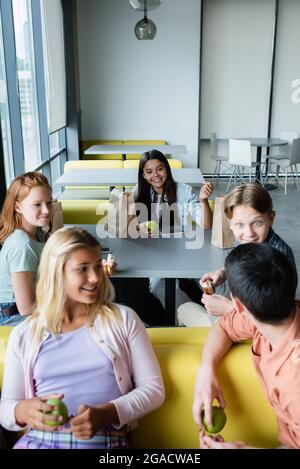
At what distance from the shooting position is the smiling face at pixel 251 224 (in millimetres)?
1906

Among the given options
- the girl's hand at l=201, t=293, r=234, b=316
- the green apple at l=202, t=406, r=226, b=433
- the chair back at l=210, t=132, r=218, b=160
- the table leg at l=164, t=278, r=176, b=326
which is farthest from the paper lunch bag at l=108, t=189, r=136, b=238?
the chair back at l=210, t=132, r=218, b=160

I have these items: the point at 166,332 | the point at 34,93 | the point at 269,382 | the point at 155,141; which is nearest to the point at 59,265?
the point at 166,332

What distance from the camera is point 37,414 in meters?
1.15

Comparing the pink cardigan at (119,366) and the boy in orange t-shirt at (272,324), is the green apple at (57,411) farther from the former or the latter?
the boy in orange t-shirt at (272,324)

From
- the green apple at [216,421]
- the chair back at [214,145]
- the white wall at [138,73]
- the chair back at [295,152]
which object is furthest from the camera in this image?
the chair back at [214,145]

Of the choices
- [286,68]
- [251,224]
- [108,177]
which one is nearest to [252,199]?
[251,224]

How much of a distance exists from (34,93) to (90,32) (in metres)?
2.69

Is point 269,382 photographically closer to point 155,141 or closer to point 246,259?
point 246,259

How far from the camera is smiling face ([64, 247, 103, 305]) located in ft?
4.35

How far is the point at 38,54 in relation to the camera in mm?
5207

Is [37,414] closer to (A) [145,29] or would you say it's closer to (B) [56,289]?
(B) [56,289]

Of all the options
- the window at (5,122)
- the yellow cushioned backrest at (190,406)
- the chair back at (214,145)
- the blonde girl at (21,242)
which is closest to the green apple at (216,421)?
the yellow cushioned backrest at (190,406)

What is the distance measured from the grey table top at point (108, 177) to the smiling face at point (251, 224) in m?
2.13

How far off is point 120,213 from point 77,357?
53.8 inches
